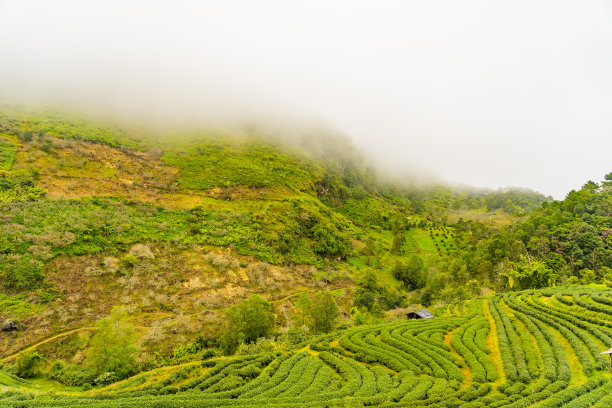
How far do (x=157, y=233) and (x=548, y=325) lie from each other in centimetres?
7987

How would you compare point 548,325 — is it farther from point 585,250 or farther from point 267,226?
point 267,226

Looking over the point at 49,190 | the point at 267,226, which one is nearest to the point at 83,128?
the point at 49,190

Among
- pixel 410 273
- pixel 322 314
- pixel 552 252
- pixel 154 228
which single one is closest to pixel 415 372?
pixel 322 314

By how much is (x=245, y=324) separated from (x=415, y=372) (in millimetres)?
26156

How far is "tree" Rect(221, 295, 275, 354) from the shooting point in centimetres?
4362

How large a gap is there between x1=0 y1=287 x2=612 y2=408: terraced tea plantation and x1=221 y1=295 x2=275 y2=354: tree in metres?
11.2

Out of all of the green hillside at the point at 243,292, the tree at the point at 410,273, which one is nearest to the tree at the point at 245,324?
the green hillside at the point at 243,292

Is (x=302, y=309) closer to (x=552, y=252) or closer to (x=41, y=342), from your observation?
(x=41, y=342)

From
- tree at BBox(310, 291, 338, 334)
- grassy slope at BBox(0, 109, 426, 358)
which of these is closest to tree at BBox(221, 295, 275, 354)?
tree at BBox(310, 291, 338, 334)

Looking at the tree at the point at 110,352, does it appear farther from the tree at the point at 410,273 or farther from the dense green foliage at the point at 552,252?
the tree at the point at 410,273

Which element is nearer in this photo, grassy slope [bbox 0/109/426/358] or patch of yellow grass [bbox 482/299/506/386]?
patch of yellow grass [bbox 482/299/506/386]

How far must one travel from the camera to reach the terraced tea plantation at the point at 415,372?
22.8 metres

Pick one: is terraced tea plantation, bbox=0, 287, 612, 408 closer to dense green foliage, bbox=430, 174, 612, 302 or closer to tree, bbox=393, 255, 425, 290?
dense green foliage, bbox=430, 174, 612, 302

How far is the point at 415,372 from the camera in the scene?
29938 millimetres
